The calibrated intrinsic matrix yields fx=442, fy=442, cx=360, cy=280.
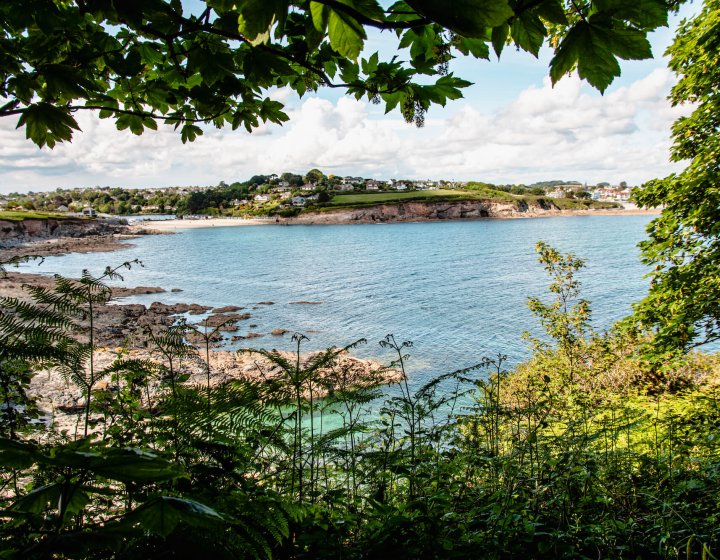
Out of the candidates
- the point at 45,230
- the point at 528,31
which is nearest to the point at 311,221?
the point at 45,230

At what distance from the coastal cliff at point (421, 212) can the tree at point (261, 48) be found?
154350mm

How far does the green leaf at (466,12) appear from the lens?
1010 mm

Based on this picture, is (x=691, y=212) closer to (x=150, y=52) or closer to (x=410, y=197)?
(x=150, y=52)

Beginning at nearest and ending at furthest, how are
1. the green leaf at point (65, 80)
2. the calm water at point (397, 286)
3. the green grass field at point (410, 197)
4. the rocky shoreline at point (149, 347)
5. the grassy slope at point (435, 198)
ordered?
the green leaf at point (65, 80)
the rocky shoreline at point (149, 347)
the calm water at point (397, 286)
the grassy slope at point (435, 198)
the green grass field at point (410, 197)

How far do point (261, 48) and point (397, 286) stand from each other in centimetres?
4678

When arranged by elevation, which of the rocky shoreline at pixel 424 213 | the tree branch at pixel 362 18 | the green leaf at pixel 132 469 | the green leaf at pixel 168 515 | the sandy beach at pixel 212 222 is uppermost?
the rocky shoreline at pixel 424 213

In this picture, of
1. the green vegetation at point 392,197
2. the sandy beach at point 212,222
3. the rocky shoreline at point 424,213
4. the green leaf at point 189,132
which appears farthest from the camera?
the sandy beach at point 212,222

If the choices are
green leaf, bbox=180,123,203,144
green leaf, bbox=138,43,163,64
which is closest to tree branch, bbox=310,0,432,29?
green leaf, bbox=138,43,163,64

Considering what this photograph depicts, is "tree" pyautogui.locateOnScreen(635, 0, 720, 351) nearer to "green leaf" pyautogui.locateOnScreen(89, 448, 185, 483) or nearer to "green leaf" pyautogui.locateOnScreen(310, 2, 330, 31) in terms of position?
"green leaf" pyautogui.locateOnScreen(310, 2, 330, 31)

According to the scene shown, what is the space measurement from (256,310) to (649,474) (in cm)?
3472

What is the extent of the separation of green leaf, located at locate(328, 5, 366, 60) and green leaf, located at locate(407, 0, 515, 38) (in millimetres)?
342

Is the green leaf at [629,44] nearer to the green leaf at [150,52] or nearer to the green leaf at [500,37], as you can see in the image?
the green leaf at [500,37]

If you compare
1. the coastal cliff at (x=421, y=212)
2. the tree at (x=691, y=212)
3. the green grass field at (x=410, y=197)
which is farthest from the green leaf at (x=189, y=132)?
the green grass field at (x=410, y=197)

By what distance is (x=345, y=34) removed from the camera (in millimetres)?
1332
